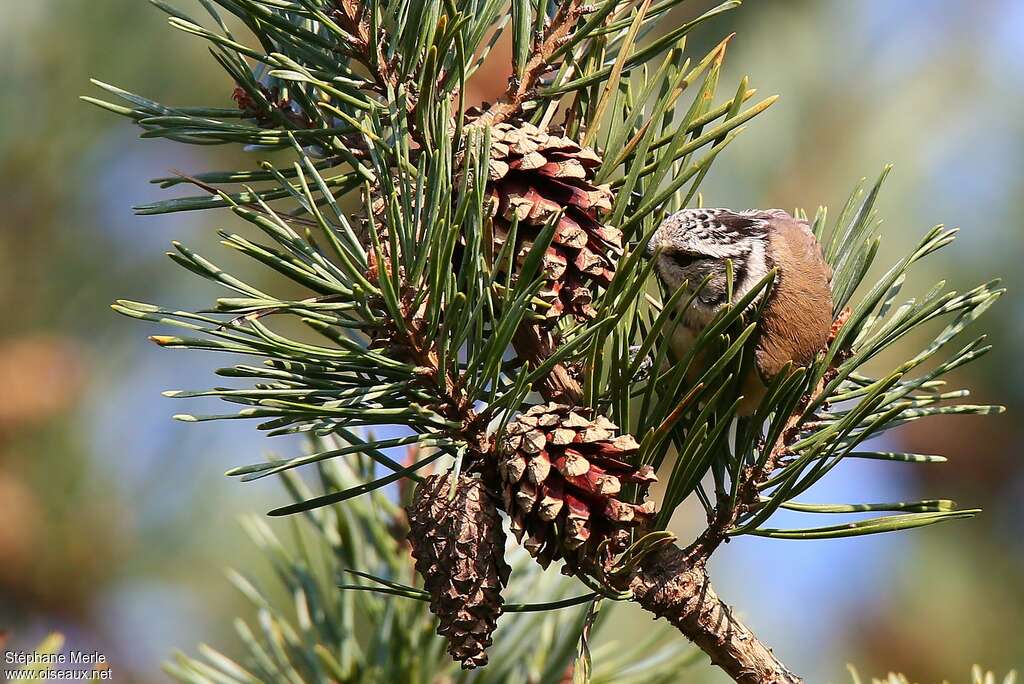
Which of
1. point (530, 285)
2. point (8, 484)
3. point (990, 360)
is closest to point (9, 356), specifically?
point (8, 484)

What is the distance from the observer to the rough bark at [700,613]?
2.97 feet

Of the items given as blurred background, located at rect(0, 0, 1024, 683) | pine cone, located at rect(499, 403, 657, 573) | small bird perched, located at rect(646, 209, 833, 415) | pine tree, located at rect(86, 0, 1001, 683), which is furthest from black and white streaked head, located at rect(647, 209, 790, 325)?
blurred background, located at rect(0, 0, 1024, 683)

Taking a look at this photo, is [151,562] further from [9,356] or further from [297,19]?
[297,19]

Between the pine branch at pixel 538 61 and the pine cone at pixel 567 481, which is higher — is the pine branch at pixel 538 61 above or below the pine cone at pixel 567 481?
above

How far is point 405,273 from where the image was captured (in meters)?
0.84

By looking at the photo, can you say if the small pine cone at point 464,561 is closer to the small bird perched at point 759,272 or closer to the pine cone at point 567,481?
the pine cone at point 567,481

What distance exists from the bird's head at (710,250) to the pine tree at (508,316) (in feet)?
0.39

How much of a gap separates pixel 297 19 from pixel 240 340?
0.39m

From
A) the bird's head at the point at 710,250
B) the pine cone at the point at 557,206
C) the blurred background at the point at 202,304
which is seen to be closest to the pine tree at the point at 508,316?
the pine cone at the point at 557,206

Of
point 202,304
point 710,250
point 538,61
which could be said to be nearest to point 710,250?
point 710,250

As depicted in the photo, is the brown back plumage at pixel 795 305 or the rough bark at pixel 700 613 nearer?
the rough bark at pixel 700 613

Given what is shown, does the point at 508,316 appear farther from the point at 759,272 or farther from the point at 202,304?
the point at 202,304

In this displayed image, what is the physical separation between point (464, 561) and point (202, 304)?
1.80 m

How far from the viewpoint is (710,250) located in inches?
45.8
